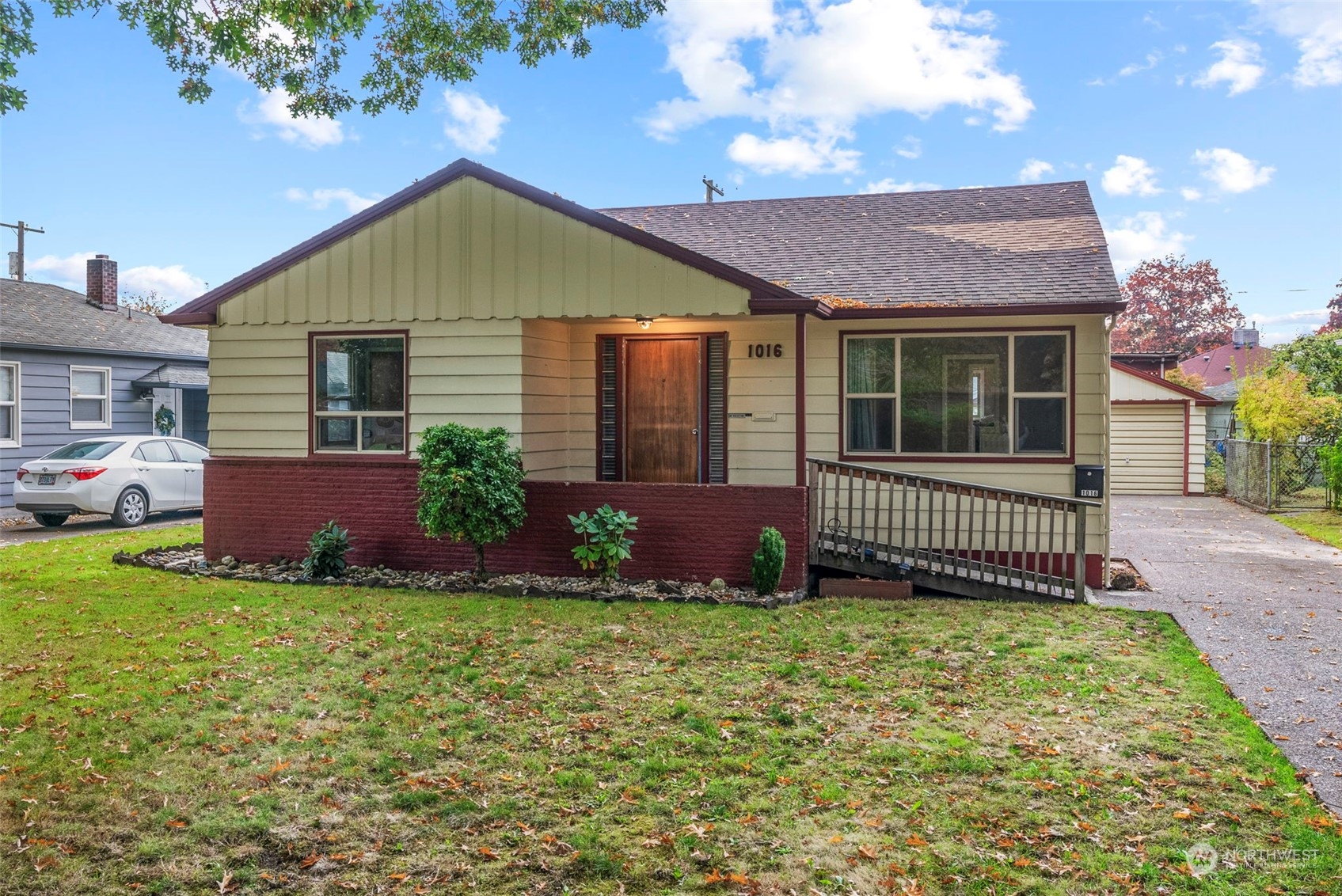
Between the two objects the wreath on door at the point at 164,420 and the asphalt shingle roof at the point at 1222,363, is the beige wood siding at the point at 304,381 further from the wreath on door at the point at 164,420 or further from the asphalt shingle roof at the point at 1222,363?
the asphalt shingle roof at the point at 1222,363

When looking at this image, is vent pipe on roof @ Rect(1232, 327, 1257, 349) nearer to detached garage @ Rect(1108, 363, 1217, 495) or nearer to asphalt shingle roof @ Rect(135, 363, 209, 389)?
detached garage @ Rect(1108, 363, 1217, 495)

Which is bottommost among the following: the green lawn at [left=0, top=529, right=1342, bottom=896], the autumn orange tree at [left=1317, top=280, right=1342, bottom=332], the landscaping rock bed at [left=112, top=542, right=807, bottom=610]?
the green lawn at [left=0, top=529, right=1342, bottom=896]

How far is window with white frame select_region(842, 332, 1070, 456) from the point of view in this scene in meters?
9.95

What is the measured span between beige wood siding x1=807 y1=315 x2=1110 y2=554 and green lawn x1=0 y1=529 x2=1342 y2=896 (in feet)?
8.28

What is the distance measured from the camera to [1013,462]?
32.8 ft

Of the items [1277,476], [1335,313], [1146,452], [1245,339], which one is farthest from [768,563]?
[1335,313]

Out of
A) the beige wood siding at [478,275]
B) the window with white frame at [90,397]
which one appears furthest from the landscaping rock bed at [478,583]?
the window with white frame at [90,397]

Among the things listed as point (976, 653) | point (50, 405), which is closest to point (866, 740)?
point (976, 653)

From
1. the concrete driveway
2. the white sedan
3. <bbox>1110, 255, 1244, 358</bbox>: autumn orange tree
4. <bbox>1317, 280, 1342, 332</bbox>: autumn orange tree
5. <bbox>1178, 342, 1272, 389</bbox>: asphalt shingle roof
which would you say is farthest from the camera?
<bbox>1110, 255, 1244, 358</bbox>: autumn orange tree

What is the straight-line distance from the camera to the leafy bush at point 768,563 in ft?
28.8

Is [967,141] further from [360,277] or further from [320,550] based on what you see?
[320,550]

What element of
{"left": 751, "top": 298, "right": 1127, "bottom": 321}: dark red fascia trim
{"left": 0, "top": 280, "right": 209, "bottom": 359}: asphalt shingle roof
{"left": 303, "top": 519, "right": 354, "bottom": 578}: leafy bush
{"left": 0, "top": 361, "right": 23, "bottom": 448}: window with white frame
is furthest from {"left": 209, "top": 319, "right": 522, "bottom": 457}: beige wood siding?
{"left": 0, "top": 361, "right": 23, "bottom": 448}: window with white frame

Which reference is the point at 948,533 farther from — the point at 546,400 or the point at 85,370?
the point at 85,370

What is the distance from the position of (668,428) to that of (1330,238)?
3051 centimetres
